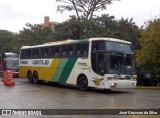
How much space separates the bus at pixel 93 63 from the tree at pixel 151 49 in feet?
23.2

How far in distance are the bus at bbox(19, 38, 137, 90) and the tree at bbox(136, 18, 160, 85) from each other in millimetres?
7068

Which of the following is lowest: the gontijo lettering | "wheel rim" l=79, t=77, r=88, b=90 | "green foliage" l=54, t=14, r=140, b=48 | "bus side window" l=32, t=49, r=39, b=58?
"wheel rim" l=79, t=77, r=88, b=90

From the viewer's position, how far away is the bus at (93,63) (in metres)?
20.6

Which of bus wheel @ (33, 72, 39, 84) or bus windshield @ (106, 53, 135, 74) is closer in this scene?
bus windshield @ (106, 53, 135, 74)

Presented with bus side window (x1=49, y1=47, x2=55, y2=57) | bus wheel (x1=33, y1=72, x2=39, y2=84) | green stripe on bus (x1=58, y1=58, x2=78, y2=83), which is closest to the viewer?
green stripe on bus (x1=58, y1=58, x2=78, y2=83)

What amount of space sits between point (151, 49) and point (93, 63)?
9025 millimetres

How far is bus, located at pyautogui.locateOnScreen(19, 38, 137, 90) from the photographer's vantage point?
20625mm

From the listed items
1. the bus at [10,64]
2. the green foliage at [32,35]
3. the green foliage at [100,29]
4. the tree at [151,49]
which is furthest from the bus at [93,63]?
the green foliage at [32,35]

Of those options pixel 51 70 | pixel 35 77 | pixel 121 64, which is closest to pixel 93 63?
pixel 121 64

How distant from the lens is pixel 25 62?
30.5 meters

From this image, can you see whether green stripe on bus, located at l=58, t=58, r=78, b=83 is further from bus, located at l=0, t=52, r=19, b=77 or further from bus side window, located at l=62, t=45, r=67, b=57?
bus, located at l=0, t=52, r=19, b=77

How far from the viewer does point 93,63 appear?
21.4 metres

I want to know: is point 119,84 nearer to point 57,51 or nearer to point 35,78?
point 57,51

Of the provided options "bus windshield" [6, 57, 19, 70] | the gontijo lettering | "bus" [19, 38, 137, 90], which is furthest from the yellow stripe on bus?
"bus windshield" [6, 57, 19, 70]
